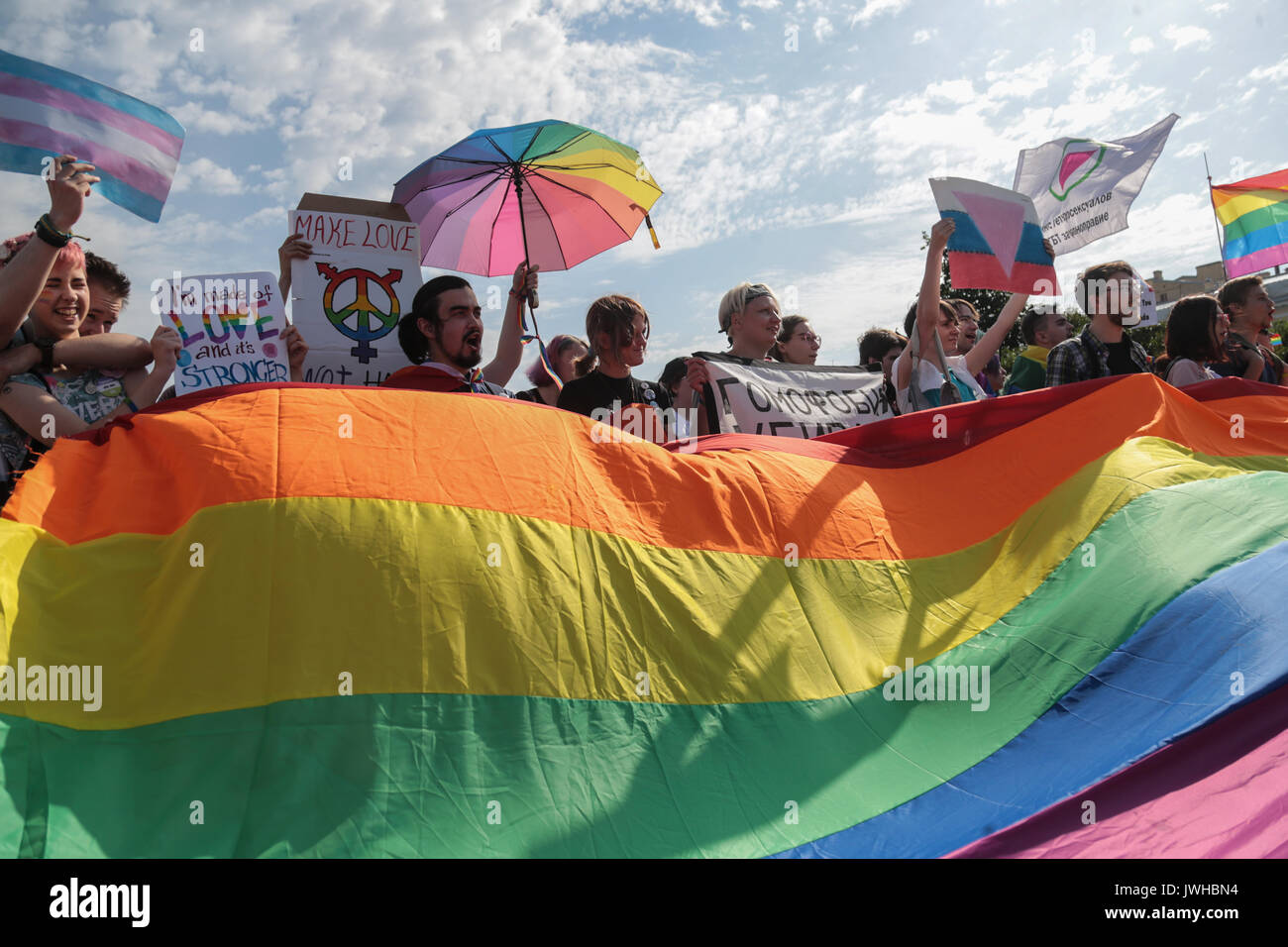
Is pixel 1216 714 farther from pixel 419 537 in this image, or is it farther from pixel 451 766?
pixel 419 537

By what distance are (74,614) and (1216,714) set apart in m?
3.27

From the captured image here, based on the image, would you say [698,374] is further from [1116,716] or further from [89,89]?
[89,89]

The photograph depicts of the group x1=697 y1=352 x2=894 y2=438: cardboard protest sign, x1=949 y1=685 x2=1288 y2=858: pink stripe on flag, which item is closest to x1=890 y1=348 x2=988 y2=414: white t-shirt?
x1=697 y1=352 x2=894 y2=438: cardboard protest sign

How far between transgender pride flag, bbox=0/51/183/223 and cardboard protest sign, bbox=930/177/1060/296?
12.2ft

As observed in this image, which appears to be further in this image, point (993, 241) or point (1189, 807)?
point (993, 241)

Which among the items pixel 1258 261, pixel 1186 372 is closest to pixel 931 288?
pixel 1186 372

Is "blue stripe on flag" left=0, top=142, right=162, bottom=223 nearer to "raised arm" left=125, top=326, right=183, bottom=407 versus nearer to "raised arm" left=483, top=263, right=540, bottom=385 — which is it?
"raised arm" left=125, top=326, right=183, bottom=407

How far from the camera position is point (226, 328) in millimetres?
3598

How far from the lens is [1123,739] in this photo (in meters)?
2.68

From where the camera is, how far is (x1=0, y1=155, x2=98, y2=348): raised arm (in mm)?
2922

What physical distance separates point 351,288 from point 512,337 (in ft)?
3.08

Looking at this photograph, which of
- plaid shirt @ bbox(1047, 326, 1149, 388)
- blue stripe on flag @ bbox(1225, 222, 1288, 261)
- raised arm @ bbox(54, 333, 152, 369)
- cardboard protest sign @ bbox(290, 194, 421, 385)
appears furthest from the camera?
blue stripe on flag @ bbox(1225, 222, 1288, 261)

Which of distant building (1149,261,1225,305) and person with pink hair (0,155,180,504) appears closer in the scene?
person with pink hair (0,155,180,504)
